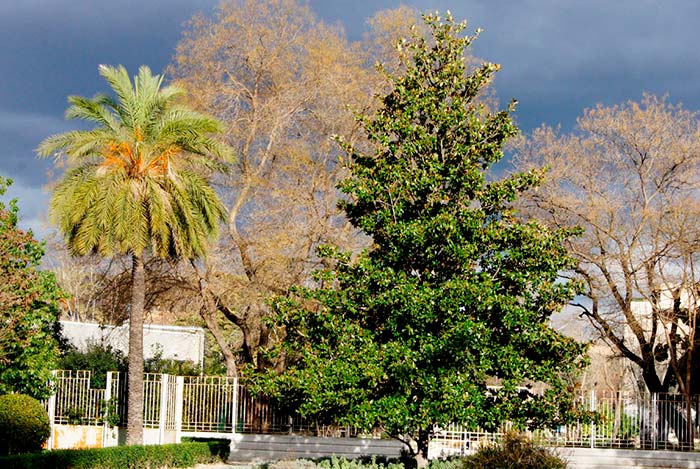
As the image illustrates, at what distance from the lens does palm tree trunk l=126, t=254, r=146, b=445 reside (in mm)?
21281

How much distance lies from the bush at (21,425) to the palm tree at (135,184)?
7.05 ft

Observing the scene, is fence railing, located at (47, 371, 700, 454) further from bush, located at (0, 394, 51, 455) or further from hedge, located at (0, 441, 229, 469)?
bush, located at (0, 394, 51, 455)

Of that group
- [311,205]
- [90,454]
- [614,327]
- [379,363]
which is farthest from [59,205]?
[614,327]

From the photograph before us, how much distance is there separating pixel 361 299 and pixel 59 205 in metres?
9.12

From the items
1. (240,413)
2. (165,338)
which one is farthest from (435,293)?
(165,338)

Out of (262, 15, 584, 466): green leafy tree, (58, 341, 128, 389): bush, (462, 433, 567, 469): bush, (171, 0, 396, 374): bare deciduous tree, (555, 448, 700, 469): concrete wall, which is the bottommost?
(555, 448, 700, 469): concrete wall

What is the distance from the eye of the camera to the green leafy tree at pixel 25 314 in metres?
21.3

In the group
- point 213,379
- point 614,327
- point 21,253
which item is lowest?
point 213,379

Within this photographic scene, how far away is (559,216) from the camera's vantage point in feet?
83.0

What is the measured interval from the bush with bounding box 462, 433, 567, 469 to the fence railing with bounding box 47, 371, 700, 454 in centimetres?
942

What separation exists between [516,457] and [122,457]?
9.85 meters

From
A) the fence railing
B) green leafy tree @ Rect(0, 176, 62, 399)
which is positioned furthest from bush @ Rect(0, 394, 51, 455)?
the fence railing

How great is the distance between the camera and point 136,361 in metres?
21.8

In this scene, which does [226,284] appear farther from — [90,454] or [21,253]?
[90,454]
